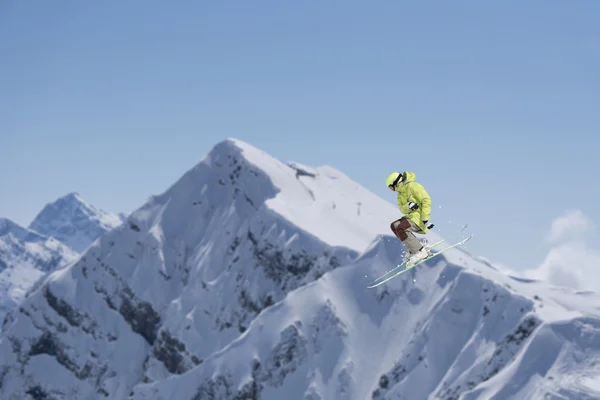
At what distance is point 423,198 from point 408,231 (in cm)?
202

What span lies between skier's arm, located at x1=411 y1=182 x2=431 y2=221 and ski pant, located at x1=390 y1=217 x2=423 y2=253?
938mm

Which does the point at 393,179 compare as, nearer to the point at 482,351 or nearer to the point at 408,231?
the point at 408,231

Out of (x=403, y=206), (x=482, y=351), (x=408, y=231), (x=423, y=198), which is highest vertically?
(x=482, y=351)

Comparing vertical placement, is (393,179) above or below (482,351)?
below

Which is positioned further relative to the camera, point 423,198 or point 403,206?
point 403,206

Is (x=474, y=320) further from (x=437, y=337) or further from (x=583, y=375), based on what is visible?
(x=583, y=375)

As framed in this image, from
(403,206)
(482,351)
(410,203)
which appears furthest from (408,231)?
(482,351)

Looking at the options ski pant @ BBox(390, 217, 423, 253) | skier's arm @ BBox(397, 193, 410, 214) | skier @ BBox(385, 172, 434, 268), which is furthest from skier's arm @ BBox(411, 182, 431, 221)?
ski pant @ BBox(390, 217, 423, 253)

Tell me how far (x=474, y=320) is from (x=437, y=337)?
9978mm

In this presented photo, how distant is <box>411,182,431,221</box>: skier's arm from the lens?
3309 cm

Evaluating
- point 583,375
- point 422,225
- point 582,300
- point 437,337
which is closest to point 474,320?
point 437,337

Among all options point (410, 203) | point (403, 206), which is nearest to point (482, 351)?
point (403, 206)

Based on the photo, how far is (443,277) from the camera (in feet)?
653

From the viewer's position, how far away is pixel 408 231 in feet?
113
